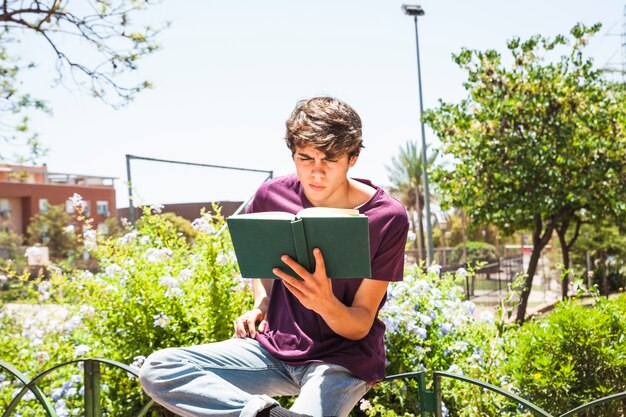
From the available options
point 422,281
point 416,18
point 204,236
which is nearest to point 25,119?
point 204,236

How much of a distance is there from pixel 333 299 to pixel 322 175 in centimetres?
41

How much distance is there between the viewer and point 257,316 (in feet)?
7.62

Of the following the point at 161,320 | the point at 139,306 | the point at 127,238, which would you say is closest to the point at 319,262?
the point at 161,320

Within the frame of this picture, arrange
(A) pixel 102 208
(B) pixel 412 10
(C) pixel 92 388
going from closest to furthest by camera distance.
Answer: (C) pixel 92 388, (B) pixel 412 10, (A) pixel 102 208

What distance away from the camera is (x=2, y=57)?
1080 cm

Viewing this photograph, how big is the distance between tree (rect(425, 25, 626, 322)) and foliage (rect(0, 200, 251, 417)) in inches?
431

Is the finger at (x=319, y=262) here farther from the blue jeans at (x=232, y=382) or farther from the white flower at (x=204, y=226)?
the white flower at (x=204, y=226)

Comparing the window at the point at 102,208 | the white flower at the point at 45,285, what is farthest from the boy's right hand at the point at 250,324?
the window at the point at 102,208

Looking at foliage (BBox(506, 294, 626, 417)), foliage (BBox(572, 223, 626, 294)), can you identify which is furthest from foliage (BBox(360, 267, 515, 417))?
foliage (BBox(572, 223, 626, 294))

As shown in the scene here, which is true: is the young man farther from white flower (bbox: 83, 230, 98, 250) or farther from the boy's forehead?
white flower (bbox: 83, 230, 98, 250)

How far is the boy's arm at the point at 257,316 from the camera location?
230cm

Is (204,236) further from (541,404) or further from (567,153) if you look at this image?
(567,153)

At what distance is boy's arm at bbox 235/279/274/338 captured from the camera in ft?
7.55

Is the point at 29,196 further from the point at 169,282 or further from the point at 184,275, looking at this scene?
the point at 169,282
